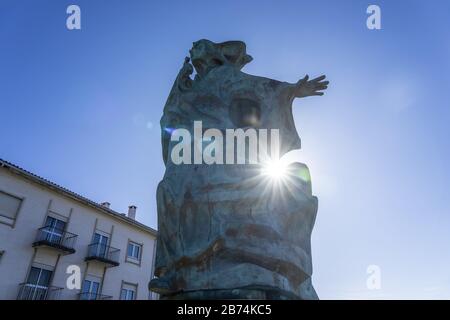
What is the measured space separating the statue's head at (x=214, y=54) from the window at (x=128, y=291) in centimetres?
1452

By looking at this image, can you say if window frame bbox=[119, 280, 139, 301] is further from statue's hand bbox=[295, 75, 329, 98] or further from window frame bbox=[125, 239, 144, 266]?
statue's hand bbox=[295, 75, 329, 98]

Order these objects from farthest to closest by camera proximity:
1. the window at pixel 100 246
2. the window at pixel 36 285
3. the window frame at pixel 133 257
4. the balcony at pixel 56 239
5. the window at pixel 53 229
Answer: the window frame at pixel 133 257 → the window at pixel 100 246 → the window at pixel 53 229 → the balcony at pixel 56 239 → the window at pixel 36 285

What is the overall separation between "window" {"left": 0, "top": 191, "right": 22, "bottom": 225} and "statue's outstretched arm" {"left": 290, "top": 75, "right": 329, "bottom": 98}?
13.3m

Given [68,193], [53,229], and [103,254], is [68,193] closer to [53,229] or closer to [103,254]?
[53,229]

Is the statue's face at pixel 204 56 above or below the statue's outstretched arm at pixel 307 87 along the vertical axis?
above

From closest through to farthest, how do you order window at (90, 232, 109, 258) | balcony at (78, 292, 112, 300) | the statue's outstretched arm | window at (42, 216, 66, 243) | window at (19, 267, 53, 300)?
the statue's outstretched arm
window at (19, 267, 53, 300)
window at (42, 216, 66, 243)
balcony at (78, 292, 112, 300)
window at (90, 232, 109, 258)

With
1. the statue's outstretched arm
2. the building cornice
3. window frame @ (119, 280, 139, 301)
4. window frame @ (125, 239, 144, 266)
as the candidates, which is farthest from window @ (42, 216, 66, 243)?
the statue's outstretched arm

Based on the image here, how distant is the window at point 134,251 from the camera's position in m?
18.9

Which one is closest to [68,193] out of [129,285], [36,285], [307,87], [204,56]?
[36,285]

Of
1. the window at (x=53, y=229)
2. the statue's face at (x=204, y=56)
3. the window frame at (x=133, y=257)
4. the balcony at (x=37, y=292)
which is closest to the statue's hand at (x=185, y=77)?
the statue's face at (x=204, y=56)

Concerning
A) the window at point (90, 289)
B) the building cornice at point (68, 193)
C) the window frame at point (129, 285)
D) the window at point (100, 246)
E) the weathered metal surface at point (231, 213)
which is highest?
the building cornice at point (68, 193)

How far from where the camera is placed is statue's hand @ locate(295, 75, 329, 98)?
556 cm

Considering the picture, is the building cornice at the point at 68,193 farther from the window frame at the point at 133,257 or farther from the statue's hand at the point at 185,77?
the statue's hand at the point at 185,77
